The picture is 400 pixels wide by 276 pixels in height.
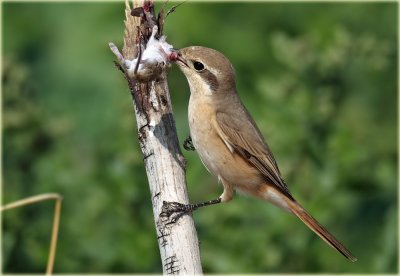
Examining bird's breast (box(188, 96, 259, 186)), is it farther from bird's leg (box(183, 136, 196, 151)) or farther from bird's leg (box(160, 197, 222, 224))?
bird's leg (box(160, 197, 222, 224))

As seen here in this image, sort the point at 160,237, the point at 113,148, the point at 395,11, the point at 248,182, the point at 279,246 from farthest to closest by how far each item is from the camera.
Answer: the point at 395,11, the point at 113,148, the point at 279,246, the point at 248,182, the point at 160,237

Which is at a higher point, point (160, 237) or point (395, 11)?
point (395, 11)

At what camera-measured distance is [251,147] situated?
7062 millimetres

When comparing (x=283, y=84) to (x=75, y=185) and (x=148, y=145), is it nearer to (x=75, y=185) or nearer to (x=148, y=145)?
(x=75, y=185)

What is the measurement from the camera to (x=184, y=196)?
5.55 m

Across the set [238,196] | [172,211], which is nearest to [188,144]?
[238,196]

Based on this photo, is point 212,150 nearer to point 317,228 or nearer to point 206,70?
point 206,70

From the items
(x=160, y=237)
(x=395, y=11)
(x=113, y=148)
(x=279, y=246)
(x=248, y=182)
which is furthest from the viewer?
(x=395, y=11)

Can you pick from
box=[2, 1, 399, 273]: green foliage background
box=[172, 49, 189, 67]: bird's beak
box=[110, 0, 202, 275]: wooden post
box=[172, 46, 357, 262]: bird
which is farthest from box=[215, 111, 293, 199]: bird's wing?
box=[110, 0, 202, 275]: wooden post

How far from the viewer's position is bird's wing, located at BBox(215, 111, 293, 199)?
275 inches

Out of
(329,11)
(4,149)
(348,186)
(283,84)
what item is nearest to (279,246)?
(348,186)

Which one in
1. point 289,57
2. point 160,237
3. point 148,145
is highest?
point 289,57

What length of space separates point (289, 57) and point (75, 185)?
2194 millimetres

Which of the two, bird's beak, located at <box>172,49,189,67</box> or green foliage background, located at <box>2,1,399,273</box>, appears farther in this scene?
green foliage background, located at <box>2,1,399,273</box>
